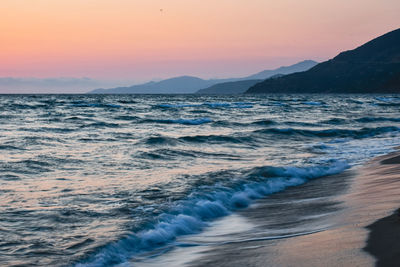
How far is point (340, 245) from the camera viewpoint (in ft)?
16.0

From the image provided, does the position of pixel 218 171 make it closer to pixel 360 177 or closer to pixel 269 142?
pixel 360 177

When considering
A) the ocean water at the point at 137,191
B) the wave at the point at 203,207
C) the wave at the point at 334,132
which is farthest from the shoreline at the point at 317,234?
the wave at the point at 334,132

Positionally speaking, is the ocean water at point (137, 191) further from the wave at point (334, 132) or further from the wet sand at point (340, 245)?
the wave at point (334, 132)

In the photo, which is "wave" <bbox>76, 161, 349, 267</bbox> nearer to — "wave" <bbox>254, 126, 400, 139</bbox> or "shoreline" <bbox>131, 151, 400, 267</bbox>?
"shoreline" <bbox>131, 151, 400, 267</bbox>

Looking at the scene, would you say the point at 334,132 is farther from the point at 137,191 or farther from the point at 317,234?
the point at 317,234

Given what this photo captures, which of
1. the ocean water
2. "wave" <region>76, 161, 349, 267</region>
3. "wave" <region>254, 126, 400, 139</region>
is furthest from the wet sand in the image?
"wave" <region>254, 126, 400, 139</region>

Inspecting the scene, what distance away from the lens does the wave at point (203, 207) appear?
566 centimetres

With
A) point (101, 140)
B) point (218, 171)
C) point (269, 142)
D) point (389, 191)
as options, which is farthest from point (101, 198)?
point (269, 142)

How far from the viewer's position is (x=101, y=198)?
8117 mm

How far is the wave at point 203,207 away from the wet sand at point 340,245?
941 millimetres

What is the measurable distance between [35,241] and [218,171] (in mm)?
6112

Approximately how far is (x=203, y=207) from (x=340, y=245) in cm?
330

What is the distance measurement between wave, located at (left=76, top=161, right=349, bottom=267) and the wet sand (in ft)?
3.09

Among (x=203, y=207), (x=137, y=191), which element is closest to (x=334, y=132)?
(x=137, y=191)
